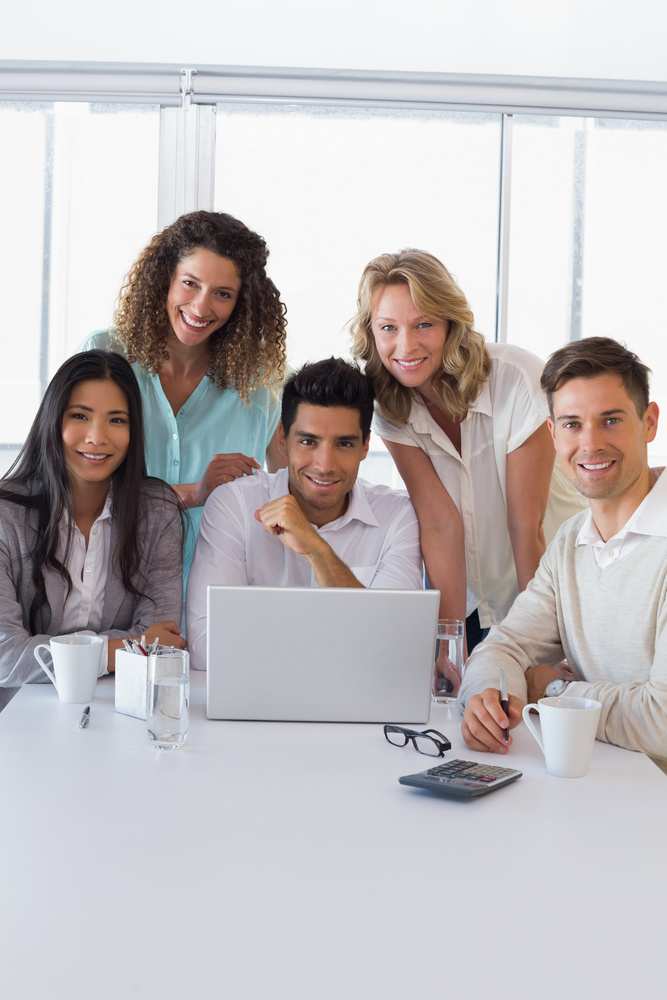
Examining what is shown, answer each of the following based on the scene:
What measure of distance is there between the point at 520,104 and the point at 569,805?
2692 mm

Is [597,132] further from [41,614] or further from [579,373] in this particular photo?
[41,614]

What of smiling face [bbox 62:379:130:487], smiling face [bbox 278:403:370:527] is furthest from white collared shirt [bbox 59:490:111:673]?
smiling face [bbox 278:403:370:527]

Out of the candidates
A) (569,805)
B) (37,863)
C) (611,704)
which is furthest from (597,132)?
(37,863)

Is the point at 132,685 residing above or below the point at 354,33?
below

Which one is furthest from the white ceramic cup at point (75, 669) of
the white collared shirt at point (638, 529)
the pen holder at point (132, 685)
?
the white collared shirt at point (638, 529)

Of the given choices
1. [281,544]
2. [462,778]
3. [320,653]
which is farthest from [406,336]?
[462,778]

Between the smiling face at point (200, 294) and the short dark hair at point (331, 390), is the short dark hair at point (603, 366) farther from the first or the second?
the smiling face at point (200, 294)

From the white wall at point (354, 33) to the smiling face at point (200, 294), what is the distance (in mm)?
1052

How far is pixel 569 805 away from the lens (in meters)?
1.13

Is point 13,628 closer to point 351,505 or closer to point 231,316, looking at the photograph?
point 351,505

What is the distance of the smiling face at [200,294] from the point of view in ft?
7.66

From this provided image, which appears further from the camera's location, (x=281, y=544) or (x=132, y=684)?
A: (x=281, y=544)

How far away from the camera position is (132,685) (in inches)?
57.1

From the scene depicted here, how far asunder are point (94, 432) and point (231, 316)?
67 centimetres
